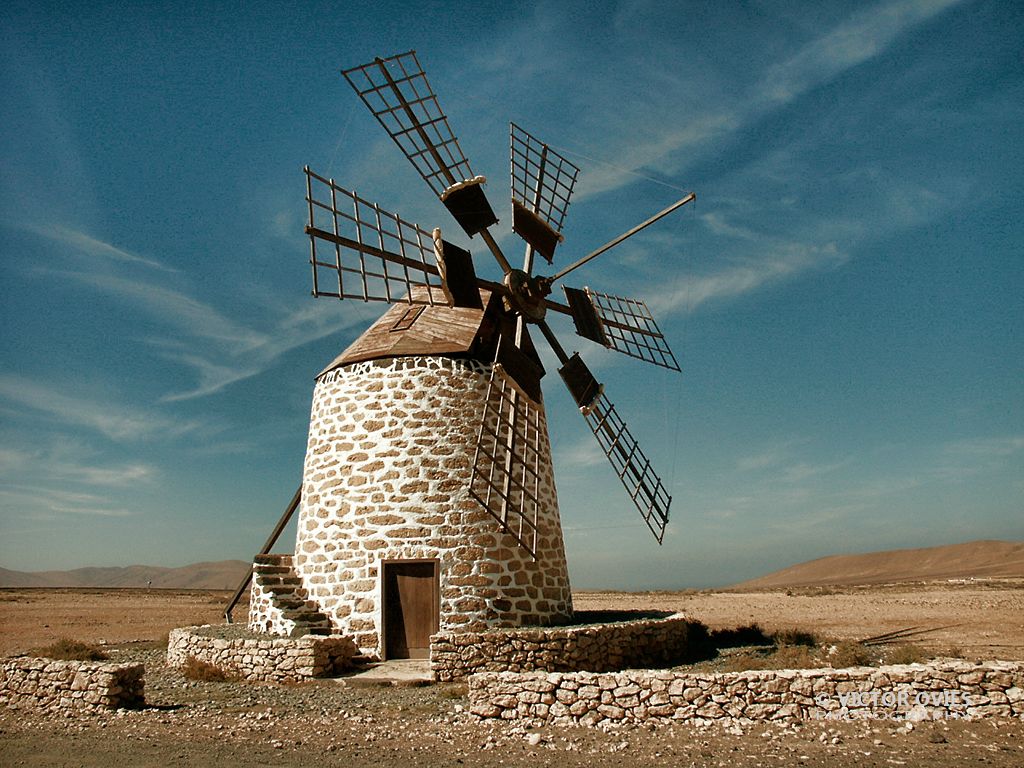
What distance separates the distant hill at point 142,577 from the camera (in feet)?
328

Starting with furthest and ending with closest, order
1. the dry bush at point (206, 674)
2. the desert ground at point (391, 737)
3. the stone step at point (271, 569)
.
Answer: the stone step at point (271, 569), the dry bush at point (206, 674), the desert ground at point (391, 737)

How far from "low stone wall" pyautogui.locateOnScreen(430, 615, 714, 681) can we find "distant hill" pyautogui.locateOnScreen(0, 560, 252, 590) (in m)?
92.2

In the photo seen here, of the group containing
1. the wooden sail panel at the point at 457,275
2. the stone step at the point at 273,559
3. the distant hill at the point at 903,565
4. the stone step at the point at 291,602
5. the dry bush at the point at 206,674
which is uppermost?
the wooden sail panel at the point at 457,275

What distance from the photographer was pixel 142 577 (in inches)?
4414

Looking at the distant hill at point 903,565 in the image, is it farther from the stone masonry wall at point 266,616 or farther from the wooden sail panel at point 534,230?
the stone masonry wall at point 266,616

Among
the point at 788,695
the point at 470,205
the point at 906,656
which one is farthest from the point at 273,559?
the point at 906,656

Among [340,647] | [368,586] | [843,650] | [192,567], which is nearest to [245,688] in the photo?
[340,647]

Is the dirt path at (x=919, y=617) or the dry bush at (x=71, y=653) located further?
the dirt path at (x=919, y=617)

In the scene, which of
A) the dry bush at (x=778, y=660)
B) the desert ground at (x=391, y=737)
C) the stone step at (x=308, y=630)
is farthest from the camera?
the stone step at (x=308, y=630)

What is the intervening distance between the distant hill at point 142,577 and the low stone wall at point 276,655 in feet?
295

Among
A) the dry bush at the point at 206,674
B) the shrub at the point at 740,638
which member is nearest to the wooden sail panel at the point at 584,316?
the shrub at the point at 740,638

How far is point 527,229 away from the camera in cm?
1376

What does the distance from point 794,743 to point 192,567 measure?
12018 cm

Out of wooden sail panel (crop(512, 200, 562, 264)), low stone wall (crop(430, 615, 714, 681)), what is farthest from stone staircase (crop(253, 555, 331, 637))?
wooden sail panel (crop(512, 200, 562, 264))
